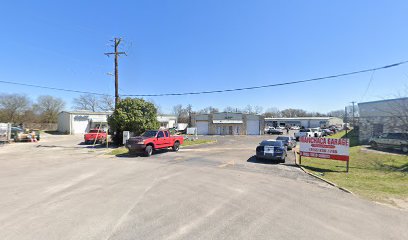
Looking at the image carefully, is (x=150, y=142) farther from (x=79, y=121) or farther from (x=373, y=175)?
(x=79, y=121)

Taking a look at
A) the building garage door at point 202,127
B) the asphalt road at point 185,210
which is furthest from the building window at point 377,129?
the building garage door at point 202,127

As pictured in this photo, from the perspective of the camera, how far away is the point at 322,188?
8.22 meters

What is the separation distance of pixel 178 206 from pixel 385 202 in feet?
20.2

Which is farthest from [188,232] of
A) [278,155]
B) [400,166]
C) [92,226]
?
[400,166]

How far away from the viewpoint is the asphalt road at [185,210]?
439cm

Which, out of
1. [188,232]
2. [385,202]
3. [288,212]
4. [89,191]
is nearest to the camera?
[188,232]

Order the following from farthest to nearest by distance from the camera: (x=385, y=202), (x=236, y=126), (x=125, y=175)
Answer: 1. (x=236, y=126)
2. (x=125, y=175)
3. (x=385, y=202)

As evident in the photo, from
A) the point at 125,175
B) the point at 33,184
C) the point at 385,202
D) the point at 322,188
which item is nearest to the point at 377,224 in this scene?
the point at 385,202

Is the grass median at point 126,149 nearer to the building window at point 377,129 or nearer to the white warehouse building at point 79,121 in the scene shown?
the building window at point 377,129

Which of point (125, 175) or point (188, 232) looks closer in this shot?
point (188, 232)

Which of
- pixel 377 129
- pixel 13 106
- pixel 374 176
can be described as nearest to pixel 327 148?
A: pixel 374 176

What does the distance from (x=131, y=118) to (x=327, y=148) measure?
1710 cm

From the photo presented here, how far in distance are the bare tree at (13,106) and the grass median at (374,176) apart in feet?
223

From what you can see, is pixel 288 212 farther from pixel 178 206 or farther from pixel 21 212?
pixel 21 212
